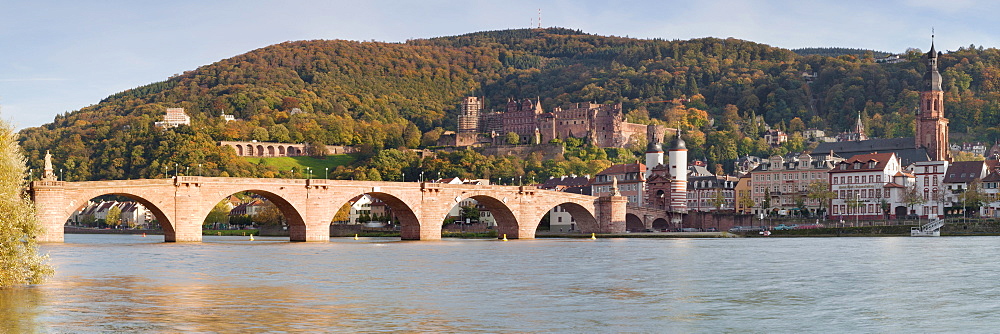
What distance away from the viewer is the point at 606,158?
5763 inches

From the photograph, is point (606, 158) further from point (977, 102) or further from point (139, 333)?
point (139, 333)

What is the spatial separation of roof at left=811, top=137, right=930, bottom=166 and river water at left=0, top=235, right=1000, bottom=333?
232 ft

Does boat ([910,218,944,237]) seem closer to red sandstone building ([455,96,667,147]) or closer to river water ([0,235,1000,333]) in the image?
river water ([0,235,1000,333])

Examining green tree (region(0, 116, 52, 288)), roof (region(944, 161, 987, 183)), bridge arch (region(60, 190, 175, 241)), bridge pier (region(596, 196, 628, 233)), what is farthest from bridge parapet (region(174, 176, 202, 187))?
roof (region(944, 161, 987, 183))

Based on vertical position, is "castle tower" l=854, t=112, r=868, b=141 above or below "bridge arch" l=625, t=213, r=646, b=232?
above

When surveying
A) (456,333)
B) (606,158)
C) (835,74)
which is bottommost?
(456,333)

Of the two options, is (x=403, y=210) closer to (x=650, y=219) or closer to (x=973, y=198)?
(x=650, y=219)

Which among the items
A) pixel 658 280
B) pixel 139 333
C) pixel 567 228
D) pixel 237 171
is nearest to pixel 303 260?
pixel 658 280

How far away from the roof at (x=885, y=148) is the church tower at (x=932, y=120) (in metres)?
1.53

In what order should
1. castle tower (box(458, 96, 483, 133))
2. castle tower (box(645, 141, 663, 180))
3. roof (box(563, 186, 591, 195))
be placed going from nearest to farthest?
1. castle tower (box(645, 141, 663, 180))
2. roof (box(563, 186, 591, 195))
3. castle tower (box(458, 96, 483, 133))

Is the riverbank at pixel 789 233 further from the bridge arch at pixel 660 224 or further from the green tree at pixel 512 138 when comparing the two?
the green tree at pixel 512 138

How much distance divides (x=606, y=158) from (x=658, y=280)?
366ft

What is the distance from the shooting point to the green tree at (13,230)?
25875 millimetres

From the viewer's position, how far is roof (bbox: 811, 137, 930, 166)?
117 meters
